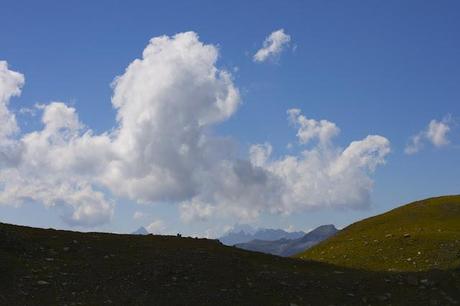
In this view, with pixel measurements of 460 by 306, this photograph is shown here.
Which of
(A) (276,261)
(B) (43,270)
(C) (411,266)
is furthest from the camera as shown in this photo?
(C) (411,266)

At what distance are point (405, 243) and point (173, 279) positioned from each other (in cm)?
3323

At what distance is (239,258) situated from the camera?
38.5 m

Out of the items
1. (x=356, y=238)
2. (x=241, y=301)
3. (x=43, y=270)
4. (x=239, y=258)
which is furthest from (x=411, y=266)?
(x=43, y=270)

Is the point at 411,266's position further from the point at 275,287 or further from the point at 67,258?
the point at 67,258

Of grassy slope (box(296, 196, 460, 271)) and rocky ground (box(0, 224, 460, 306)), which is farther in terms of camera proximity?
grassy slope (box(296, 196, 460, 271))

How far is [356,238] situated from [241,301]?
131 ft

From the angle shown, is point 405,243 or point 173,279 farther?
point 405,243

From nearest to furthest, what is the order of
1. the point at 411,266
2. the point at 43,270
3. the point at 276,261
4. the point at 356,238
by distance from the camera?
the point at 43,270
the point at 276,261
the point at 411,266
the point at 356,238

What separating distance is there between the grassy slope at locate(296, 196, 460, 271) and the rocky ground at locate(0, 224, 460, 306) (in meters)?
11.1

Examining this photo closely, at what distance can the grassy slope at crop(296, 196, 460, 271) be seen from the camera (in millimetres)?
52469

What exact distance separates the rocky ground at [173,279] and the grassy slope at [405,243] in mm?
11054

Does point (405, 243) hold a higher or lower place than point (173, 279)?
higher

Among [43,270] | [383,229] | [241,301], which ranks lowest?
[241,301]

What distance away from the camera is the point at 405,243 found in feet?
188
